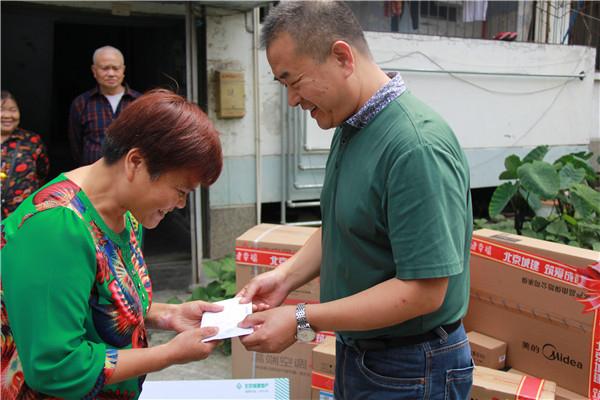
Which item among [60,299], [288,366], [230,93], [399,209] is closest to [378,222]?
[399,209]

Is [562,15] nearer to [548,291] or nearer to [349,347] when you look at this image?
[548,291]

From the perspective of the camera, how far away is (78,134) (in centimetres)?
436

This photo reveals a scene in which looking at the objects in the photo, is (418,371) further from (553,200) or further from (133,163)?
(553,200)

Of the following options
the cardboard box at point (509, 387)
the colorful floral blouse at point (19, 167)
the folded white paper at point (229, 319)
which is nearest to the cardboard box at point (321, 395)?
the cardboard box at point (509, 387)

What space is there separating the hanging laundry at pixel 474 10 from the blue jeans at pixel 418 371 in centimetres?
584

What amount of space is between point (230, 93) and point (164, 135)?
376 centimetres

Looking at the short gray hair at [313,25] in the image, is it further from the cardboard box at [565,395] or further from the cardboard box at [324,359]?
the cardboard box at [565,395]

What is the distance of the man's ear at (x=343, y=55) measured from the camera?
1427 millimetres

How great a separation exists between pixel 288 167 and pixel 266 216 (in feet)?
2.07

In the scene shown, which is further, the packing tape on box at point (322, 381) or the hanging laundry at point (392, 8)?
the hanging laundry at point (392, 8)

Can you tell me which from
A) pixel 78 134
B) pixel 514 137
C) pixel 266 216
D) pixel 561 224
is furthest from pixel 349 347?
pixel 514 137

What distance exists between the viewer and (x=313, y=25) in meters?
1.41

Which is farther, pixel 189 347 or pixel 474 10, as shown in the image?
pixel 474 10

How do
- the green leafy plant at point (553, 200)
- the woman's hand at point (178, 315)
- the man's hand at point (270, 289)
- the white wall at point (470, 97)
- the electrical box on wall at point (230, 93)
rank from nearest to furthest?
the woman's hand at point (178, 315)
the man's hand at point (270, 289)
the green leafy plant at point (553, 200)
the electrical box on wall at point (230, 93)
the white wall at point (470, 97)
